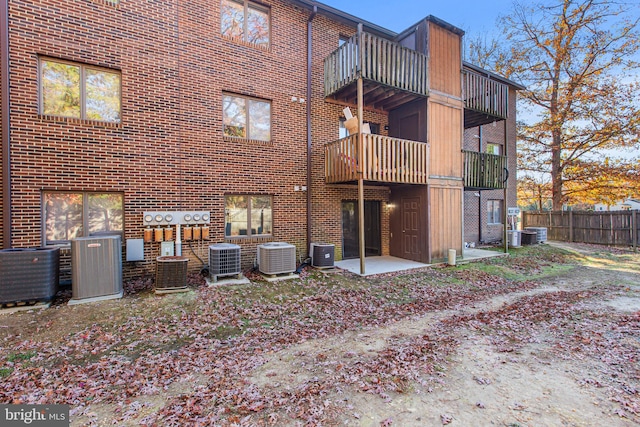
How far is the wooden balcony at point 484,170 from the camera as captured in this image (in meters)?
10.9

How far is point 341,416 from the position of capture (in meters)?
2.72

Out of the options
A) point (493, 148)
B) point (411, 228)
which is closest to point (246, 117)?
point (411, 228)

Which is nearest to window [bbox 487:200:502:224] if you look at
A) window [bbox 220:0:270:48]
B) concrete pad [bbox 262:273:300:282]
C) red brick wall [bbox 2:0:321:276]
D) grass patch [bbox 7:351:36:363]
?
red brick wall [bbox 2:0:321:276]

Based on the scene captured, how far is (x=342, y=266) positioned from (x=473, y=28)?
22528 mm

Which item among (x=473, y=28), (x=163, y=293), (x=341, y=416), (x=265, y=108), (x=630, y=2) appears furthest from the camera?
(x=473, y=28)

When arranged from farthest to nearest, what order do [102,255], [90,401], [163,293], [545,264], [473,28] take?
[473,28] < [545,264] < [163,293] < [102,255] < [90,401]

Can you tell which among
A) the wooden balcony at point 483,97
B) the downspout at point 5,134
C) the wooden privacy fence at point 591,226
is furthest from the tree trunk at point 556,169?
the downspout at point 5,134

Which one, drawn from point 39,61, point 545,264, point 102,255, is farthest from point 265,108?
point 545,264

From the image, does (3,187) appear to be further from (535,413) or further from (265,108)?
(535,413)

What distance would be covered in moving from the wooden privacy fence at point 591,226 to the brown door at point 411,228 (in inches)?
477

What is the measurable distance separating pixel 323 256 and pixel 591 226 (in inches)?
642

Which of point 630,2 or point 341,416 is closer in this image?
point 341,416

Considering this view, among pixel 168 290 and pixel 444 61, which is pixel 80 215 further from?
pixel 444 61

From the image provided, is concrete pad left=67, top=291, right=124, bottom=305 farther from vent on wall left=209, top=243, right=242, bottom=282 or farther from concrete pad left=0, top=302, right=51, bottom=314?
vent on wall left=209, top=243, right=242, bottom=282
